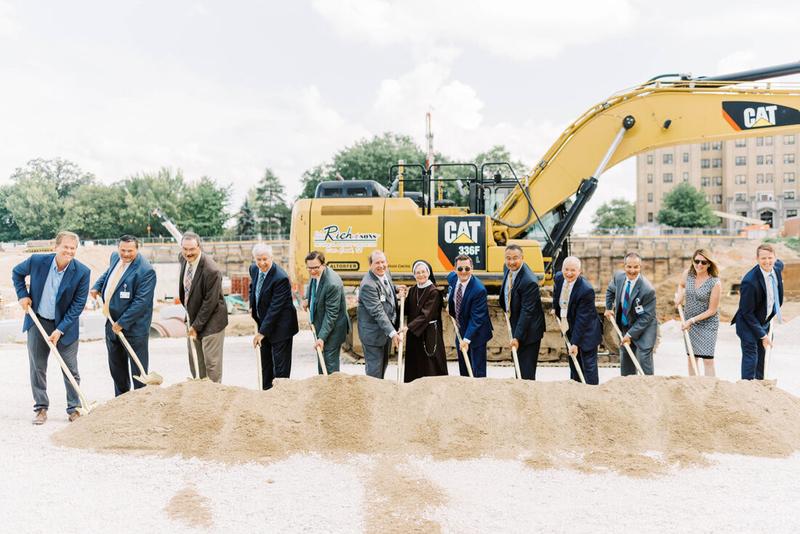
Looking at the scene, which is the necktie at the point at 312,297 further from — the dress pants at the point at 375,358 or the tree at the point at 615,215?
the tree at the point at 615,215

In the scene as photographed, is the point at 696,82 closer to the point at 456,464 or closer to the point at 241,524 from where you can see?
the point at 456,464

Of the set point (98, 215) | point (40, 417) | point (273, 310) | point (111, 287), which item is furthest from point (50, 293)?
point (98, 215)

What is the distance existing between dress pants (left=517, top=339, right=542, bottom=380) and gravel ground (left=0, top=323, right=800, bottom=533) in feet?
6.35

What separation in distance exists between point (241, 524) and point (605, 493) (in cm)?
239

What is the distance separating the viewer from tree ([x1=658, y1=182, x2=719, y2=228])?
59.9 metres

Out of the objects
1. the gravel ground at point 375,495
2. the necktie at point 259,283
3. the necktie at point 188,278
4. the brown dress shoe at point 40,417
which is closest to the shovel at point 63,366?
the brown dress shoe at point 40,417

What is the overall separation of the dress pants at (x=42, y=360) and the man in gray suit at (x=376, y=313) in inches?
112

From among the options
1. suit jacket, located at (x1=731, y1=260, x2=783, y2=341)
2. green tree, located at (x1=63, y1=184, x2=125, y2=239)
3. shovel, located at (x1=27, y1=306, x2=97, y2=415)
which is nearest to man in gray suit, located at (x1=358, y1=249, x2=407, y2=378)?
shovel, located at (x1=27, y1=306, x2=97, y2=415)

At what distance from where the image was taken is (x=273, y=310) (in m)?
6.52

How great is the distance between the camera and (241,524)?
3.84 metres

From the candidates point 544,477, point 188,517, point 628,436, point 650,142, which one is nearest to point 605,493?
point 544,477

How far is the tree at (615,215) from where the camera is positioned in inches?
2854

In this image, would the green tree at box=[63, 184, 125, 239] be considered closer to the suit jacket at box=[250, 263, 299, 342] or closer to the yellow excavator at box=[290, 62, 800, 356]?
the yellow excavator at box=[290, 62, 800, 356]

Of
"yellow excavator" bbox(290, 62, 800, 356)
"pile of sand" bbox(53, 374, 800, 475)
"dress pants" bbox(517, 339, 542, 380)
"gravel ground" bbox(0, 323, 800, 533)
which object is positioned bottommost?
"gravel ground" bbox(0, 323, 800, 533)
